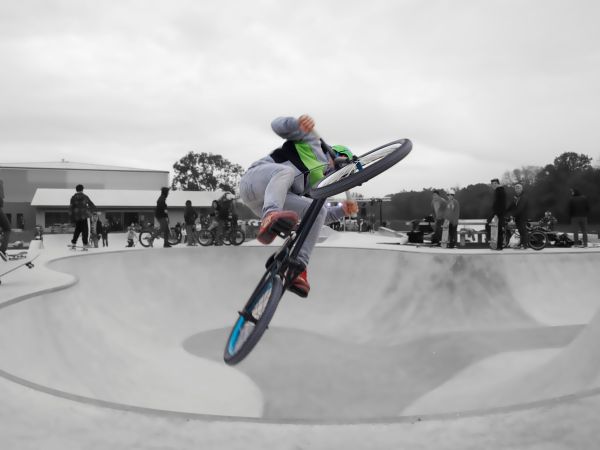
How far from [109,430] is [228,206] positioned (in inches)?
485

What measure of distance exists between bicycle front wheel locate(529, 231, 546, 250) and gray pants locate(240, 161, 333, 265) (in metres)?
10.5

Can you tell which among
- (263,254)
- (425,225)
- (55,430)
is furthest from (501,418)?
(425,225)

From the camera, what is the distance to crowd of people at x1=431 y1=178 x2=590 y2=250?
11273mm

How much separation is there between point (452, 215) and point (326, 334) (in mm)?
5990

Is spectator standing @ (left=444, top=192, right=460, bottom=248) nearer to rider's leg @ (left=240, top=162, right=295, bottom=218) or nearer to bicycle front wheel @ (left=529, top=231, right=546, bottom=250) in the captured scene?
bicycle front wheel @ (left=529, top=231, right=546, bottom=250)

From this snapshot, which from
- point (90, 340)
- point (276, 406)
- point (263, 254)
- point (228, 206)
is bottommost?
point (276, 406)

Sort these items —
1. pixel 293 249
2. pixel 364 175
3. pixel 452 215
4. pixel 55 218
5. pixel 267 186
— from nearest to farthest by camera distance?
1. pixel 364 175
2. pixel 267 186
3. pixel 293 249
4. pixel 452 215
5. pixel 55 218

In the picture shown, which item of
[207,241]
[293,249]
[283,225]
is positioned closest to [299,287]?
[293,249]

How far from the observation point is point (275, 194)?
339cm

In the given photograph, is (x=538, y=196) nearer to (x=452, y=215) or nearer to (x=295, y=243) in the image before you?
(x=452, y=215)

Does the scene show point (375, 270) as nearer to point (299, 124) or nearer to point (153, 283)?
point (153, 283)

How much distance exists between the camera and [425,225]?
18297mm

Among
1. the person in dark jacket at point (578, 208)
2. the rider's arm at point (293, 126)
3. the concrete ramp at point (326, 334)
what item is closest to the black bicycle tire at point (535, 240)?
the person in dark jacket at point (578, 208)

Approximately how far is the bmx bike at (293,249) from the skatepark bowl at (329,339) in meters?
0.58
